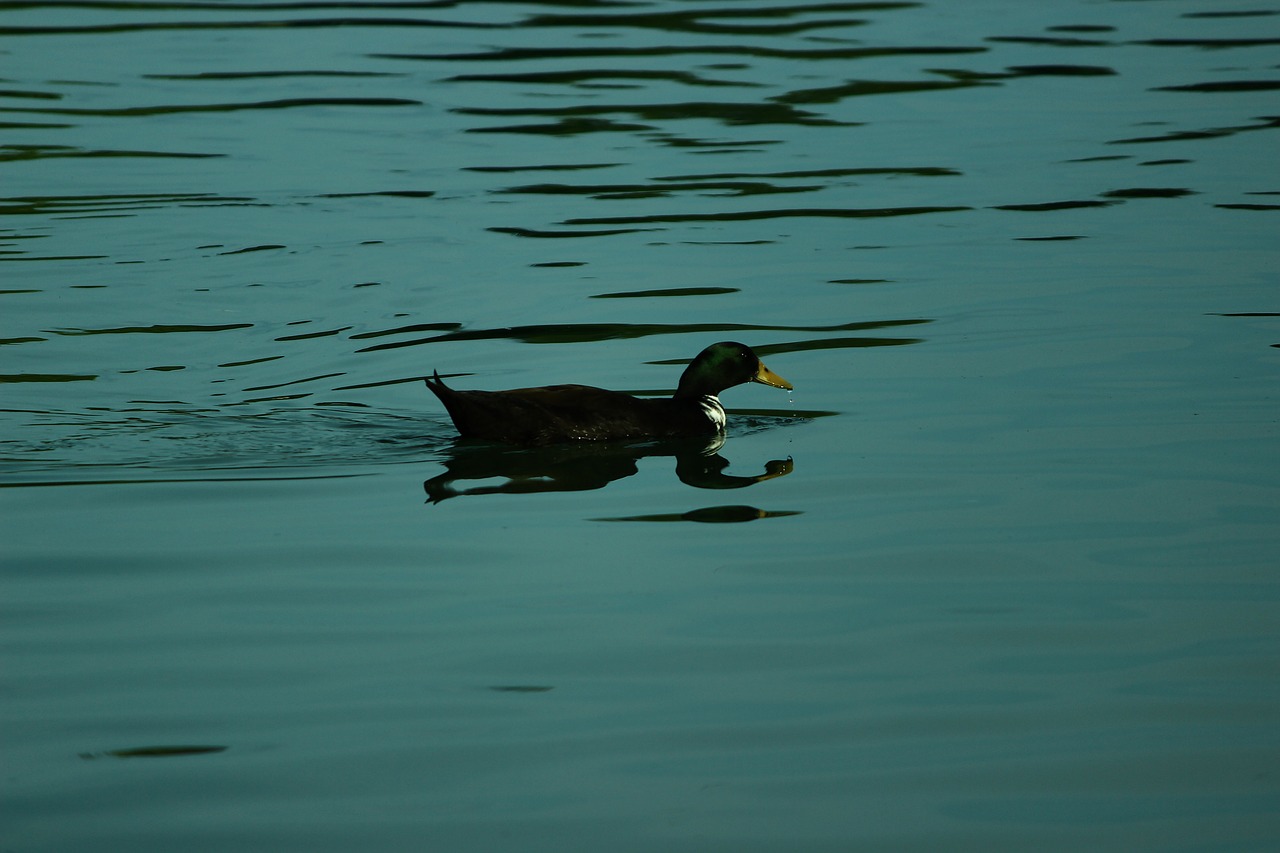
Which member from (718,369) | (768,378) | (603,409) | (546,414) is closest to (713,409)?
(718,369)

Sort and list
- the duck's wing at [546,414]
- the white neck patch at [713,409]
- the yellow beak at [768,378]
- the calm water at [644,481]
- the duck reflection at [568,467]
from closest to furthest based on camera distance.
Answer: the calm water at [644,481], the duck reflection at [568,467], the duck's wing at [546,414], the white neck patch at [713,409], the yellow beak at [768,378]

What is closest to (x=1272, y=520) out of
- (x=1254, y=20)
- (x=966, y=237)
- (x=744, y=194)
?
(x=966, y=237)

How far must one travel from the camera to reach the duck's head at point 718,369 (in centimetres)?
1123

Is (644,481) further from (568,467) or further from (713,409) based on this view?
(713,409)

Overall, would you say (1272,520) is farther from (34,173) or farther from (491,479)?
(34,173)

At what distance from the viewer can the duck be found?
10320 millimetres

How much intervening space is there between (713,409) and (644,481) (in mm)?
1333

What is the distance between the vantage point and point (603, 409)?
10609mm

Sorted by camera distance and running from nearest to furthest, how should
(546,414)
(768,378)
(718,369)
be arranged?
(546,414) < (718,369) < (768,378)

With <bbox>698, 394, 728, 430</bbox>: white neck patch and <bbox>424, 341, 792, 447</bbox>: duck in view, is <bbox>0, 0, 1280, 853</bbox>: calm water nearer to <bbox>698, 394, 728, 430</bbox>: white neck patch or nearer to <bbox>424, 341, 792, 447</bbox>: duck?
<bbox>424, 341, 792, 447</bbox>: duck

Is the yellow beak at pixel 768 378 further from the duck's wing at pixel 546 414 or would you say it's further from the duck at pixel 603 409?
the duck's wing at pixel 546 414

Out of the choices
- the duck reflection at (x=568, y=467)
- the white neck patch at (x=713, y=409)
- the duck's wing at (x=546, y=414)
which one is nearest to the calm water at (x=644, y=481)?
the duck reflection at (x=568, y=467)

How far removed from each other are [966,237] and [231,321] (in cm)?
628

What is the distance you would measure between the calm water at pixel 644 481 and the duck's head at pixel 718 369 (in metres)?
0.45
